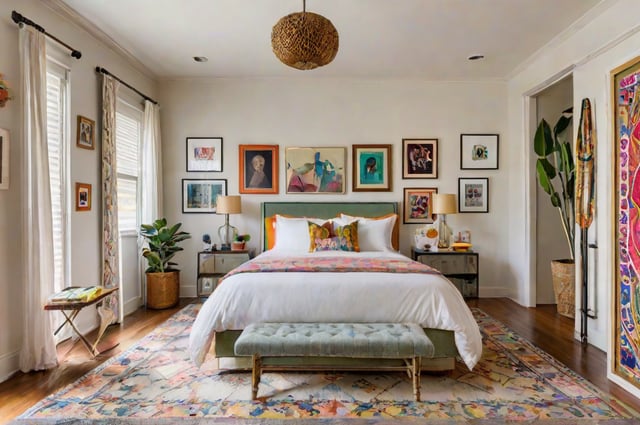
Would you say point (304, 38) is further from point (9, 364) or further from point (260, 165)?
point (9, 364)

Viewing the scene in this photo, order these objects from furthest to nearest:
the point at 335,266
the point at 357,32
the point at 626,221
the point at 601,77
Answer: the point at 357,32 < the point at 601,77 < the point at 335,266 < the point at 626,221

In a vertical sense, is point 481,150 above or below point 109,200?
above

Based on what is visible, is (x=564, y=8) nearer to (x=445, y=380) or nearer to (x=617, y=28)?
(x=617, y=28)

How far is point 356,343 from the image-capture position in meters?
2.26

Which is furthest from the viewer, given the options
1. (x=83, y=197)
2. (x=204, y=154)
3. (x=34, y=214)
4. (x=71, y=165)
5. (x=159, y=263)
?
(x=204, y=154)

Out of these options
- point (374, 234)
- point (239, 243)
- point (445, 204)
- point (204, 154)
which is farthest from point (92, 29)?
point (445, 204)

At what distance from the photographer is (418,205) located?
16.8 feet

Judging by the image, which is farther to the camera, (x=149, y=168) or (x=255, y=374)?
(x=149, y=168)

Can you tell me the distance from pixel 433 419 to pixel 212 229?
3795mm

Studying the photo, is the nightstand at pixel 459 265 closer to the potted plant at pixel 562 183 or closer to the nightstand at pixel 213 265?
the potted plant at pixel 562 183

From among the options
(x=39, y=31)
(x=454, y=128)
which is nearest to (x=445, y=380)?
(x=454, y=128)

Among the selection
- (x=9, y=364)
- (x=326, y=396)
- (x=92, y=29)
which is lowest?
(x=326, y=396)

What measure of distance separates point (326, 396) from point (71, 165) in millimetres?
2927

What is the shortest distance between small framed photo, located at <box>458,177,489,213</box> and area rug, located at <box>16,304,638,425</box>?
2500mm
